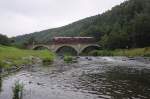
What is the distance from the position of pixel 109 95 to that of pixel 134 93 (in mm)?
2742

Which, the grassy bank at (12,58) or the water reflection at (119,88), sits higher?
the grassy bank at (12,58)

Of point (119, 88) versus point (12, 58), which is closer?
point (119, 88)

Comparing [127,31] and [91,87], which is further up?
[127,31]

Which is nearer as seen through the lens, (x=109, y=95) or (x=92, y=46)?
(x=109, y=95)

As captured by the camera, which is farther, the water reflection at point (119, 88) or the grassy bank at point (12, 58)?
the grassy bank at point (12, 58)

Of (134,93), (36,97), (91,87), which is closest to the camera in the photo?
(36,97)

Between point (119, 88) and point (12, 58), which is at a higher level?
point (12, 58)

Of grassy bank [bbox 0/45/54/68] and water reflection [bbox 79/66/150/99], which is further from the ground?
grassy bank [bbox 0/45/54/68]

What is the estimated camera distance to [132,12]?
187 meters

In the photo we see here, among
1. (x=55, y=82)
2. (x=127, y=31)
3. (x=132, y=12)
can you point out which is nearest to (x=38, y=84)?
(x=55, y=82)

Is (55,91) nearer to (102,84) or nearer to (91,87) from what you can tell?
(91,87)

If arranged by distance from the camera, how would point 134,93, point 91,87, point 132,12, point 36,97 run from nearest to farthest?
point 36,97 → point 134,93 → point 91,87 → point 132,12

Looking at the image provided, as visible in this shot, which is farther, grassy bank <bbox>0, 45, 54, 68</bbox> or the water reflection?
grassy bank <bbox>0, 45, 54, 68</bbox>

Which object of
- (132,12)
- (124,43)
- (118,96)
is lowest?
(118,96)
